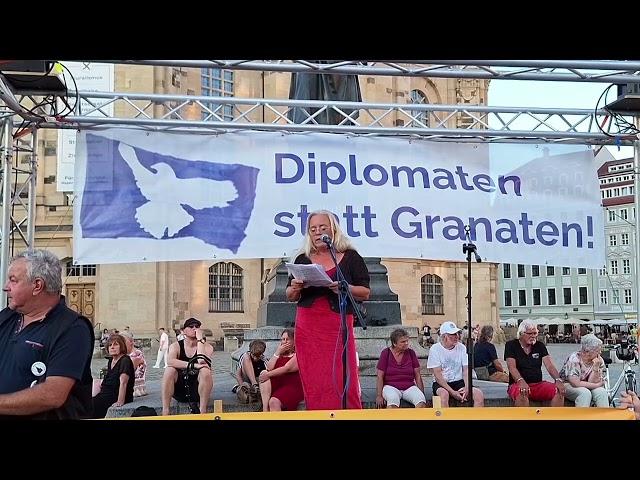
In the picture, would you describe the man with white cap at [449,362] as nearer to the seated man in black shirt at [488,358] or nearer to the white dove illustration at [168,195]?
the seated man in black shirt at [488,358]

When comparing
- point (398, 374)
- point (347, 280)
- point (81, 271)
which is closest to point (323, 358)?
point (347, 280)

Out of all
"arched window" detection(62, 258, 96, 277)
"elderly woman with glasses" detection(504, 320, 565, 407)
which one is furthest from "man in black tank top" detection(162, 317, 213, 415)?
"arched window" detection(62, 258, 96, 277)

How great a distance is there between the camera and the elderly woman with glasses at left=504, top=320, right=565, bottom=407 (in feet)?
26.6

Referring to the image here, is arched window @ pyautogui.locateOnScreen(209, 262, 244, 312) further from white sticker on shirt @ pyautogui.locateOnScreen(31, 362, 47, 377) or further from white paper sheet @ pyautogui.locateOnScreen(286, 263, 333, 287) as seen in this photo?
white sticker on shirt @ pyautogui.locateOnScreen(31, 362, 47, 377)

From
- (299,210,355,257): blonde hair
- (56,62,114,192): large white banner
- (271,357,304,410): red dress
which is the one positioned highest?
(56,62,114,192): large white banner

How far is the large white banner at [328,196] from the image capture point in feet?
24.6

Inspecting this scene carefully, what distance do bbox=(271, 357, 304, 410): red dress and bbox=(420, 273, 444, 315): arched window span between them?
24.3 metres

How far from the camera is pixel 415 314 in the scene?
2948 centimetres

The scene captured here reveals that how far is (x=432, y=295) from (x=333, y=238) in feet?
81.8

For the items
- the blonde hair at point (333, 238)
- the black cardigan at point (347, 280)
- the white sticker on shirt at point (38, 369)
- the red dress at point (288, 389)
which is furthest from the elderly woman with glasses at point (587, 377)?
the white sticker on shirt at point (38, 369)

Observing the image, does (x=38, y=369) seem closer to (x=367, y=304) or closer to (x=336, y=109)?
(x=336, y=109)

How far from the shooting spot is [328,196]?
7.82 m
